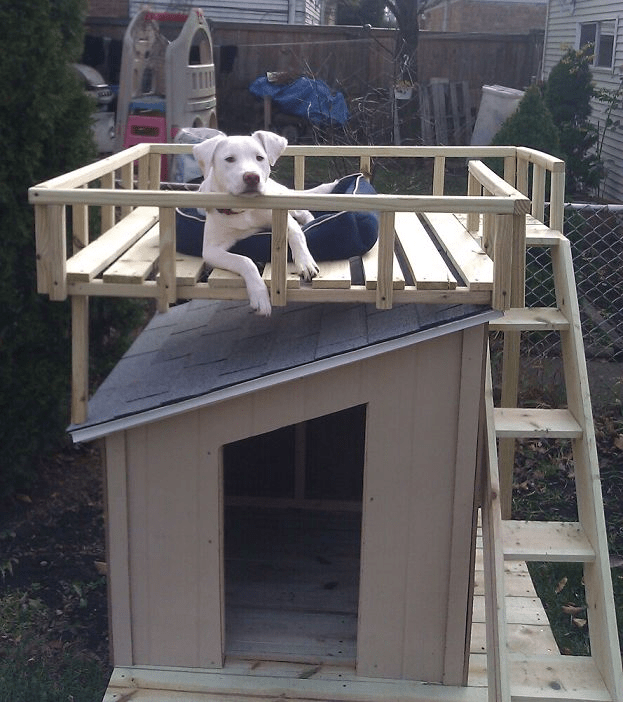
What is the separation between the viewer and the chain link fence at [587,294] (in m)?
6.55

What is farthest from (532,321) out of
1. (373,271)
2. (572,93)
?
(572,93)

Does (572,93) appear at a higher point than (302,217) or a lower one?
higher

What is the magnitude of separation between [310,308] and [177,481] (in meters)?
0.96

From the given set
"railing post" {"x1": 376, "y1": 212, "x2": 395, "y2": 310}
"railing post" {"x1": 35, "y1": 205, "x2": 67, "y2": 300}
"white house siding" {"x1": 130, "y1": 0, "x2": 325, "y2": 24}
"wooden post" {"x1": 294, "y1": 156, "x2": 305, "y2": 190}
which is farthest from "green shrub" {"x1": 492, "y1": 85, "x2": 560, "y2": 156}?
"white house siding" {"x1": 130, "y1": 0, "x2": 325, "y2": 24}

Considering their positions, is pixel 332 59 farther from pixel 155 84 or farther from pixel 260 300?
pixel 260 300

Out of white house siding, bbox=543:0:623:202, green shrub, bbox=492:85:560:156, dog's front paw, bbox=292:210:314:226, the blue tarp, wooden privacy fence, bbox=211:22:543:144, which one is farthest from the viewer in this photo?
wooden privacy fence, bbox=211:22:543:144

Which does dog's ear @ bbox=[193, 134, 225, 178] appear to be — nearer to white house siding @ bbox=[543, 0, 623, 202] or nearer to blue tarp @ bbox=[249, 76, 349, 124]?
blue tarp @ bbox=[249, 76, 349, 124]

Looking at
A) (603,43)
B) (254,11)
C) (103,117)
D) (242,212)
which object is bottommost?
(242,212)

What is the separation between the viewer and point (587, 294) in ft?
23.7

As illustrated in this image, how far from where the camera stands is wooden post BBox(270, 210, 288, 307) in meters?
3.09

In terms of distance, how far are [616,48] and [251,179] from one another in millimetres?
11456

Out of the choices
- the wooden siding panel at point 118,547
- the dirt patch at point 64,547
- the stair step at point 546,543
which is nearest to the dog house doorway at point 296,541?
the wooden siding panel at point 118,547

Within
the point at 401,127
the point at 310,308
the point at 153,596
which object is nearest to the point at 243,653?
the point at 153,596

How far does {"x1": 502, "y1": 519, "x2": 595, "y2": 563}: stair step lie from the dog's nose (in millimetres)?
1525
